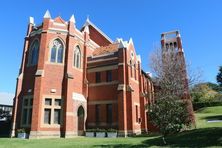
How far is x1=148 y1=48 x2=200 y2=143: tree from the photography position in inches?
618

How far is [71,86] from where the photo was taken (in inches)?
1065

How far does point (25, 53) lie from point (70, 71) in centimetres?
702

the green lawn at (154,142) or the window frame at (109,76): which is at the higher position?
the window frame at (109,76)

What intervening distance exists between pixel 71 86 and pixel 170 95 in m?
13.9

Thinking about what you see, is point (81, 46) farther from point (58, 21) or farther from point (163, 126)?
point (163, 126)

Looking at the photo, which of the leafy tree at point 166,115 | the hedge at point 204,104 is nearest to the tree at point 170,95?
the leafy tree at point 166,115

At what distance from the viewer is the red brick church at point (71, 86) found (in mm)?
25484

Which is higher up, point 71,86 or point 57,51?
point 57,51

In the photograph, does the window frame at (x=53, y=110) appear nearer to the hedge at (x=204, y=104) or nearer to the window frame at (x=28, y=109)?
the window frame at (x=28, y=109)

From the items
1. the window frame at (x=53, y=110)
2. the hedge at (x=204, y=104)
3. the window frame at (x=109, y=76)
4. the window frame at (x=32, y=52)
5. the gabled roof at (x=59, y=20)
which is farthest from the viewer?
the hedge at (x=204, y=104)

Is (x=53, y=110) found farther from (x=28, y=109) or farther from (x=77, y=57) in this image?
(x=77, y=57)

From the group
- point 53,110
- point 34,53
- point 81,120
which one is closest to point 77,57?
point 34,53

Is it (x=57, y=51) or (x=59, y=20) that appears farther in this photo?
(x=59, y=20)

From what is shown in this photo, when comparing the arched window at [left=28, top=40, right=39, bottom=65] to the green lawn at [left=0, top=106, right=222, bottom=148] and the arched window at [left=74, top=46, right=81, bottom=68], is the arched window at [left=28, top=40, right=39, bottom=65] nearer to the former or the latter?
the arched window at [left=74, top=46, right=81, bottom=68]
